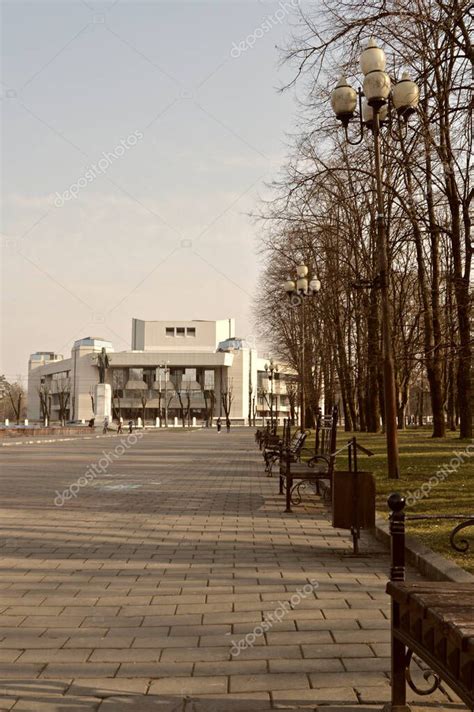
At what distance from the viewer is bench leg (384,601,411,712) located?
3426 mm

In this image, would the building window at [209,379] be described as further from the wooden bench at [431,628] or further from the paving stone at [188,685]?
the wooden bench at [431,628]

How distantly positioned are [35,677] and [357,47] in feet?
42.4

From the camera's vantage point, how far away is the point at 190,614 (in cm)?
531

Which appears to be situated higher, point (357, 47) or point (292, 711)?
point (357, 47)

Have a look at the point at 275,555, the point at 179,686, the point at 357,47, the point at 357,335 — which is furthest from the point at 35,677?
the point at 357,335

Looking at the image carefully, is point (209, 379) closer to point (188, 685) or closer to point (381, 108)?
point (381, 108)

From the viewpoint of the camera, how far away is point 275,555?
7.64m

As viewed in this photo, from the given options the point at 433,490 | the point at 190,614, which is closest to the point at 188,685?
the point at 190,614

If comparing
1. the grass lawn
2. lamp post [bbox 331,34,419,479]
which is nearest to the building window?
the grass lawn

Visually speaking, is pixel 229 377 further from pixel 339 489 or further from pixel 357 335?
pixel 339 489

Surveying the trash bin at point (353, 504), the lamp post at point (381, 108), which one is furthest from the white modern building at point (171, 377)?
the trash bin at point (353, 504)

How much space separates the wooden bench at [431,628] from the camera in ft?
8.86

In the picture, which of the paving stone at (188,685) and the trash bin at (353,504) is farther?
the trash bin at (353,504)

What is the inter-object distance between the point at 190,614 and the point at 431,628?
257 centimetres
